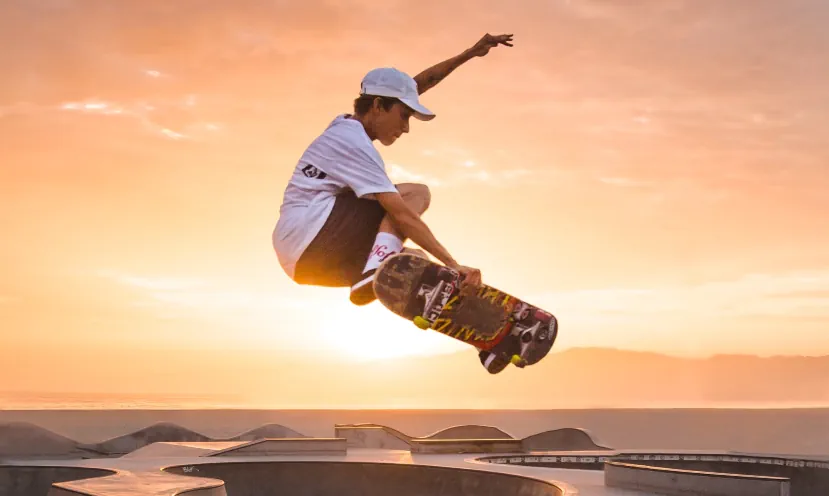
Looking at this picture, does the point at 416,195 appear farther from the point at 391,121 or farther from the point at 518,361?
the point at 518,361

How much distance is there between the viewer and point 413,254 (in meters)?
7.36

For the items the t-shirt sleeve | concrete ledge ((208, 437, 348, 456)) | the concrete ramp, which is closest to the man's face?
the t-shirt sleeve

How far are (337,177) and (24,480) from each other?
1371 centimetres

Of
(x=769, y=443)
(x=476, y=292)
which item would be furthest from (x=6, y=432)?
(x=769, y=443)

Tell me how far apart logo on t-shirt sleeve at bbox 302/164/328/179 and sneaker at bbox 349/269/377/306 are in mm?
862

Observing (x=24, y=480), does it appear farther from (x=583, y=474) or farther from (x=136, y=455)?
(x=583, y=474)

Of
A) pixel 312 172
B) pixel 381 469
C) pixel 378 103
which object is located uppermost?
pixel 378 103

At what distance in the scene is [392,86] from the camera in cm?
700

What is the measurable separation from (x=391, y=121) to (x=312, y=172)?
74cm

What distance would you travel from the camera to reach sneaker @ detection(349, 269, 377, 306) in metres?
7.28

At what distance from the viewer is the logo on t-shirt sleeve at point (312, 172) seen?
7008 mm

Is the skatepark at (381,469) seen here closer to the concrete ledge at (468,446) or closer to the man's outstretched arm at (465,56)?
the concrete ledge at (468,446)

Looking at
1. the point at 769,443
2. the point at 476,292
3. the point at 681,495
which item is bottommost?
the point at 681,495

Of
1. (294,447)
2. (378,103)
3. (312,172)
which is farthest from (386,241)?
(294,447)
